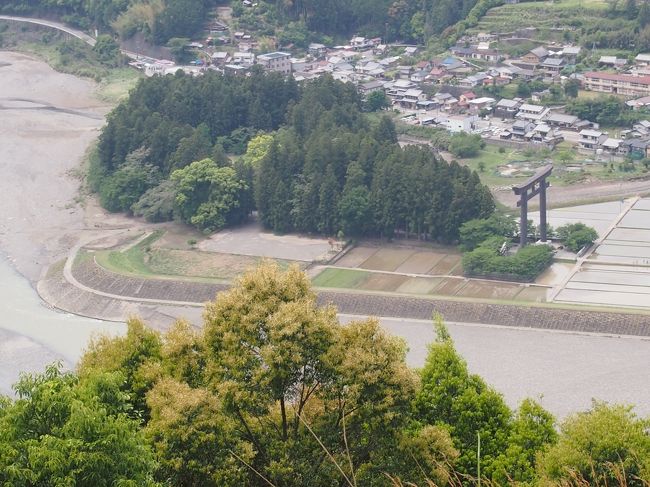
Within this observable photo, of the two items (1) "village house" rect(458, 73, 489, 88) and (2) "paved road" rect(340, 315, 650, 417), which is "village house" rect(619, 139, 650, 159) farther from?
(2) "paved road" rect(340, 315, 650, 417)

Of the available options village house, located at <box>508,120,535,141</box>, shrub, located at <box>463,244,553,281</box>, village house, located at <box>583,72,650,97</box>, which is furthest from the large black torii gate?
village house, located at <box>583,72,650,97</box>

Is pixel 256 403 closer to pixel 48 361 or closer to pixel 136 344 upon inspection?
pixel 136 344

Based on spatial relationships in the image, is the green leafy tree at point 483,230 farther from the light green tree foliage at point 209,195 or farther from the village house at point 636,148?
the village house at point 636,148

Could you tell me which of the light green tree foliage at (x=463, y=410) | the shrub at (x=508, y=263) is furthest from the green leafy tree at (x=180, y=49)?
the light green tree foliage at (x=463, y=410)

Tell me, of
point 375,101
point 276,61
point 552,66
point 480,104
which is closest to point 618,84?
point 552,66

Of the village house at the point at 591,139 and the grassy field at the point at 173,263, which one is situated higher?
the village house at the point at 591,139

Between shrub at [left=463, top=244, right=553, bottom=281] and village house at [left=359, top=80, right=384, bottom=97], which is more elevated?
village house at [left=359, top=80, right=384, bottom=97]
